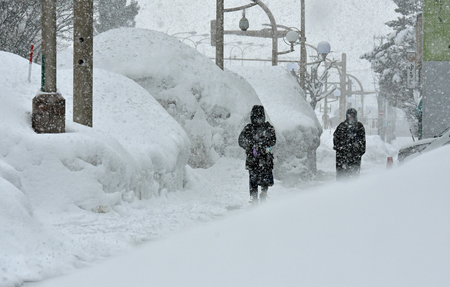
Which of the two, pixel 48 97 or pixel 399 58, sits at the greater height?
pixel 399 58

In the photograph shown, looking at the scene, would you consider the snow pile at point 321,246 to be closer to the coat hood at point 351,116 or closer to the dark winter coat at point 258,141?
the dark winter coat at point 258,141

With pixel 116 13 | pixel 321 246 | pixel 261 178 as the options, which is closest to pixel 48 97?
pixel 261 178

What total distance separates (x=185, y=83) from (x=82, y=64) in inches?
202

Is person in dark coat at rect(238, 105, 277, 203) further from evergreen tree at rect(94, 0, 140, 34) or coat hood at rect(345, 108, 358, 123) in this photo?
evergreen tree at rect(94, 0, 140, 34)

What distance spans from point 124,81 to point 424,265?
11968mm

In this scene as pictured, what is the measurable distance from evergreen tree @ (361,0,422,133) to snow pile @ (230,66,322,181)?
15786mm

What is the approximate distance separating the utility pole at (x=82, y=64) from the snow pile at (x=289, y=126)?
29.4ft

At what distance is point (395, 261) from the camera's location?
1.28 m

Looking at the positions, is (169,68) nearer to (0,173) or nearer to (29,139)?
(29,139)

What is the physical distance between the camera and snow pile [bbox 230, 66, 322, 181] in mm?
18516

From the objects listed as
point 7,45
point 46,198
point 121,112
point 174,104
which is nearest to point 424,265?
point 46,198

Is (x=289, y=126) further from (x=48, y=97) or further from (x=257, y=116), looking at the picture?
(x=48, y=97)

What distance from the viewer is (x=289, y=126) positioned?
1939 centimetres

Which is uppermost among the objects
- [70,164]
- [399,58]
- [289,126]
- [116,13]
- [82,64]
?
[116,13]
